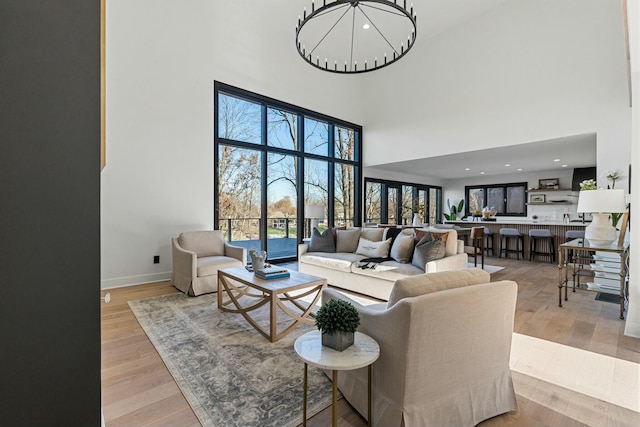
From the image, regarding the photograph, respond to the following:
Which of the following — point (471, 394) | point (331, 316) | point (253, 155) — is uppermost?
point (253, 155)

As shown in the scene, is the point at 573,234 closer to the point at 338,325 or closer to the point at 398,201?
the point at 398,201

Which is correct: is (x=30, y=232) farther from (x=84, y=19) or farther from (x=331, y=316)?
(x=331, y=316)

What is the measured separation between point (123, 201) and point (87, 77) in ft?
13.7

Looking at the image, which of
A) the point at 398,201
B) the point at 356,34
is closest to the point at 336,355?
the point at 356,34

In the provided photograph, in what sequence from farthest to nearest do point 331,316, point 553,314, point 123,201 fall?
point 123,201, point 553,314, point 331,316

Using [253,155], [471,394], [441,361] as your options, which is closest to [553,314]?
[471,394]

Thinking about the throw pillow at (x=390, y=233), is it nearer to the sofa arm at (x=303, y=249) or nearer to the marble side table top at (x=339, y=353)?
the sofa arm at (x=303, y=249)

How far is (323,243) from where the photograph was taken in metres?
4.94

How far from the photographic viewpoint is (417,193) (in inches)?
399

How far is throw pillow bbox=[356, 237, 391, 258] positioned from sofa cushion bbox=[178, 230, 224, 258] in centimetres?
224

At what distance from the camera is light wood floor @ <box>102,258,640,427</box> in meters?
1.72

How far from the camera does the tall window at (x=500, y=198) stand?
9.41 m

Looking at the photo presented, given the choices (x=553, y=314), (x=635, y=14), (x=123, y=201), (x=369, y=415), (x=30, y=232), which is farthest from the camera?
(x=123, y=201)

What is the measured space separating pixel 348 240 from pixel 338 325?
11.4 ft
